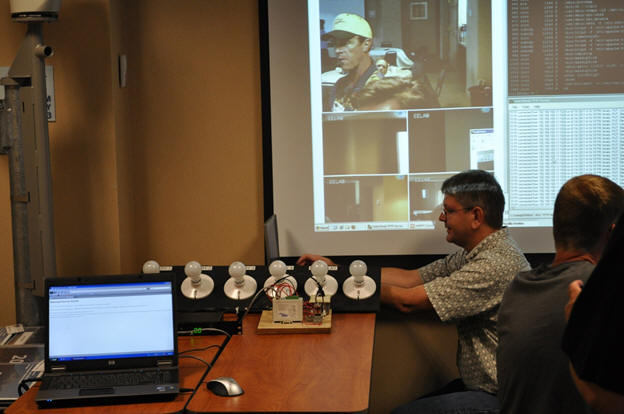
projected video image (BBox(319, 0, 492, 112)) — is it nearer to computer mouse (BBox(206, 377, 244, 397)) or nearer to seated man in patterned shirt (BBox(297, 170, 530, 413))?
seated man in patterned shirt (BBox(297, 170, 530, 413))

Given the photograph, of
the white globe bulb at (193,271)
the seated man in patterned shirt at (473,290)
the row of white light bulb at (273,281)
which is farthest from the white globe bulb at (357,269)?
the white globe bulb at (193,271)

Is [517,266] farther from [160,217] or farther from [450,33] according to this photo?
[160,217]

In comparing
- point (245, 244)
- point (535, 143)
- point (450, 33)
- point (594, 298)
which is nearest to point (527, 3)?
point (450, 33)

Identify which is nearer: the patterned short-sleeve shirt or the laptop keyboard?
the laptop keyboard

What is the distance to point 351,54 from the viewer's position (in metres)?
3.54

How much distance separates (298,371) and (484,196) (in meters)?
1.17

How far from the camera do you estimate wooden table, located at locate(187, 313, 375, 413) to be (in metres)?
1.84

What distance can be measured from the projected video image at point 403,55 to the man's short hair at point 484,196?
2.44ft

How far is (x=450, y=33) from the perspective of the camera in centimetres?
347

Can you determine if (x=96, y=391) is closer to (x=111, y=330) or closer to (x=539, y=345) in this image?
(x=111, y=330)

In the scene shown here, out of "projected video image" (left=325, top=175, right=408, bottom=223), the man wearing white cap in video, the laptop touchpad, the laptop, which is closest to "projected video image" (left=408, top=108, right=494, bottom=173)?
"projected video image" (left=325, top=175, right=408, bottom=223)

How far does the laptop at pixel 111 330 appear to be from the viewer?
204 centimetres

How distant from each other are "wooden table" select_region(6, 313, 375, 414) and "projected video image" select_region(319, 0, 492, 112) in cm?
133

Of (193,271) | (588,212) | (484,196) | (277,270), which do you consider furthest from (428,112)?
(588,212)
